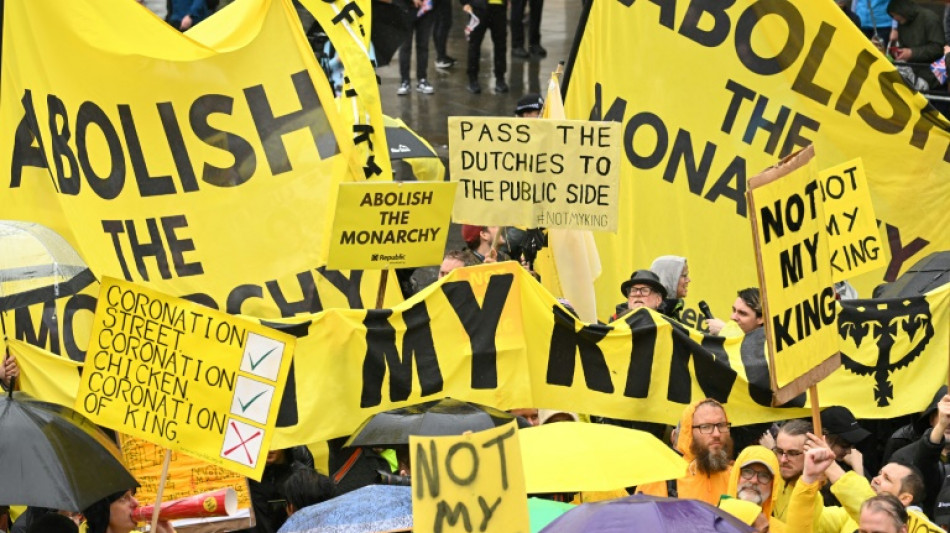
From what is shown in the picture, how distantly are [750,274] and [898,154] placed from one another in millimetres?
1101

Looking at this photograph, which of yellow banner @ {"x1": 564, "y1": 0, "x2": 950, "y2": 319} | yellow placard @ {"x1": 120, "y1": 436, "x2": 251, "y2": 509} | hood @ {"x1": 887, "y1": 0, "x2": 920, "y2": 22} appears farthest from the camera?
hood @ {"x1": 887, "y1": 0, "x2": 920, "y2": 22}

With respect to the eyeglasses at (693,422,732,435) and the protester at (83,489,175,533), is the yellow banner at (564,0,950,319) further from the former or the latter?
the protester at (83,489,175,533)

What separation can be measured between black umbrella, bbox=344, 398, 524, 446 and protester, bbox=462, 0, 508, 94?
31.9 ft

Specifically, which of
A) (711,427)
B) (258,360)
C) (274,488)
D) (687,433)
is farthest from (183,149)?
(711,427)

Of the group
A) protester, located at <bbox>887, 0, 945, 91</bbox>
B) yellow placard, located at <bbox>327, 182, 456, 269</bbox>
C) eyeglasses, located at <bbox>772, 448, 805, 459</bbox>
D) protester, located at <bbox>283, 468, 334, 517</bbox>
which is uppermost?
protester, located at <bbox>887, 0, 945, 91</bbox>

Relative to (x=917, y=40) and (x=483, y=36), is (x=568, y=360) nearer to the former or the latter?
(x=917, y=40)

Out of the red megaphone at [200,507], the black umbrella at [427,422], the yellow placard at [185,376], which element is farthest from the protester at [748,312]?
the yellow placard at [185,376]

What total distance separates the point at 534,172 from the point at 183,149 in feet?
6.21

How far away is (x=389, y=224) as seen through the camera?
862 cm

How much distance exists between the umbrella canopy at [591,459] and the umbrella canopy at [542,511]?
5.8 inches

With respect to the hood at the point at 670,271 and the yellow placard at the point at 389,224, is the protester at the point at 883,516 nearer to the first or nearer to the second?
the yellow placard at the point at 389,224

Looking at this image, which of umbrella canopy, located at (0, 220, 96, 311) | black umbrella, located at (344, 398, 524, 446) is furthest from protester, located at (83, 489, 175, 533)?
umbrella canopy, located at (0, 220, 96, 311)

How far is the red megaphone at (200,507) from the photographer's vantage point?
7332mm

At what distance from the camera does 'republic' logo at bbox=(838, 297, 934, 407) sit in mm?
8438
